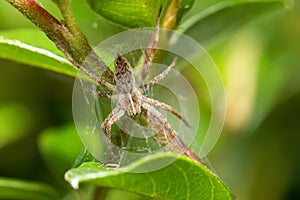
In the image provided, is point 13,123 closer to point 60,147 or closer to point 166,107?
point 60,147

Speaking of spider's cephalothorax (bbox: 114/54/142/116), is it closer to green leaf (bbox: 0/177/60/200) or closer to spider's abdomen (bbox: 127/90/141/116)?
spider's abdomen (bbox: 127/90/141/116)

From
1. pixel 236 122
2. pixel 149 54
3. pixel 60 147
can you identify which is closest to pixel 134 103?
pixel 149 54

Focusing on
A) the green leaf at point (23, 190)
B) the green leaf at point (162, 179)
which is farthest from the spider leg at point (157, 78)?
the green leaf at point (23, 190)

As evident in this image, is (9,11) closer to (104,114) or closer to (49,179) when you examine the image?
(49,179)

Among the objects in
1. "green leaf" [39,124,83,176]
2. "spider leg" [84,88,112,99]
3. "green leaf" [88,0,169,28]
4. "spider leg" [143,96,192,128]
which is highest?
"green leaf" [88,0,169,28]

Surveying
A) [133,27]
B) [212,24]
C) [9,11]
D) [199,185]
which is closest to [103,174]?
[199,185]

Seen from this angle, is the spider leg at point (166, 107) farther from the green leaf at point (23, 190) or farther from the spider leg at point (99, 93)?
the green leaf at point (23, 190)

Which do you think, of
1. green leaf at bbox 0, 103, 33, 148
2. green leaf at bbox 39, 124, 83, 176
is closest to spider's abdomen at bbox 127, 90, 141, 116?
green leaf at bbox 39, 124, 83, 176
